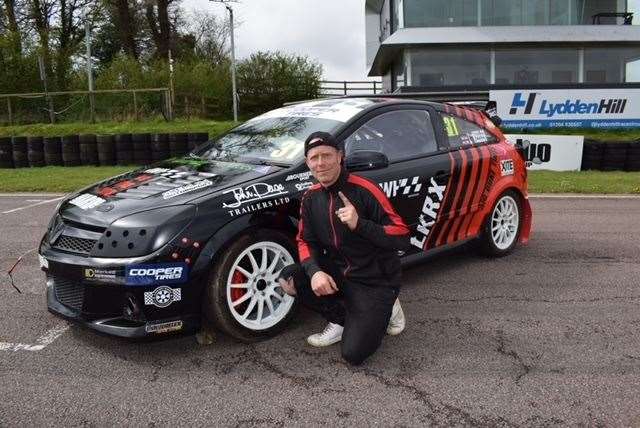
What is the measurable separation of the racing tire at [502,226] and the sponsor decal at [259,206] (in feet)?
7.32

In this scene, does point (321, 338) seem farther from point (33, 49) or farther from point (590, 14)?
point (33, 49)

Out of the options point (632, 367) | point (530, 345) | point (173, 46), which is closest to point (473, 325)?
point (530, 345)

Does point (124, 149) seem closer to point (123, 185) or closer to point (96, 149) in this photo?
point (96, 149)

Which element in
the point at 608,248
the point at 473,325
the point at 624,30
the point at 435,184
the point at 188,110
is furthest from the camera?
the point at 188,110

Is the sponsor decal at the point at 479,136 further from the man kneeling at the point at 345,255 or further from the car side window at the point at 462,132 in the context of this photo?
the man kneeling at the point at 345,255

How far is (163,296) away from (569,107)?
51.8ft

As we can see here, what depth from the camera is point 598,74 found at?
928 inches

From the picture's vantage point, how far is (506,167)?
5.42 m

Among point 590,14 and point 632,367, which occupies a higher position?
point 590,14

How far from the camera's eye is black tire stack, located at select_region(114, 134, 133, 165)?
1514 centimetres

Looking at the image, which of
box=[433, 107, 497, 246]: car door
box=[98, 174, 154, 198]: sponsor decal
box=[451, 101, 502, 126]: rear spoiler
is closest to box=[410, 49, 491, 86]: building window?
box=[451, 101, 502, 126]: rear spoiler

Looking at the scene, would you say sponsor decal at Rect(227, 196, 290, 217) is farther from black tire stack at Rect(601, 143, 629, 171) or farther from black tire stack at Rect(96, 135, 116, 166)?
black tire stack at Rect(96, 135, 116, 166)

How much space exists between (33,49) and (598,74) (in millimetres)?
23424

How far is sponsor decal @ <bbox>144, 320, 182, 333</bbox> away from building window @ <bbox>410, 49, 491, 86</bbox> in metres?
20.8
